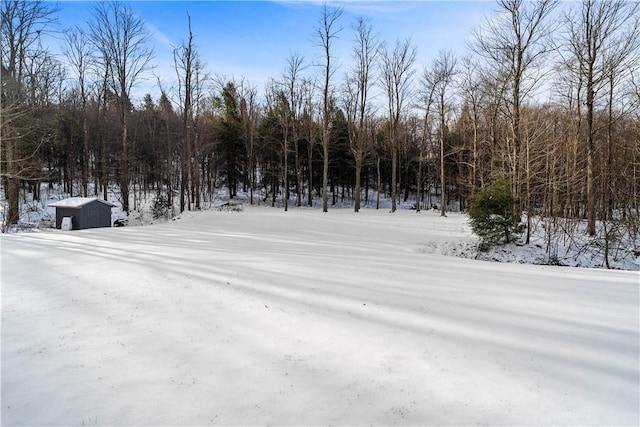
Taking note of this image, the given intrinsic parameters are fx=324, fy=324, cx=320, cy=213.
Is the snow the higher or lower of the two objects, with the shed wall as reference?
lower

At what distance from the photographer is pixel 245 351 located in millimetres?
3082

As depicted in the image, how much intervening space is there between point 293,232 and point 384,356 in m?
9.11

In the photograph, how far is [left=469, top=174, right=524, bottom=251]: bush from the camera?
10352 millimetres

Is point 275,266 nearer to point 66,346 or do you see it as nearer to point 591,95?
point 66,346

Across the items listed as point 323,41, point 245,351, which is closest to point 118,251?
point 245,351

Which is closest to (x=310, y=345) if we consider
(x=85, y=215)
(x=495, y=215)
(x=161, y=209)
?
(x=495, y=215)

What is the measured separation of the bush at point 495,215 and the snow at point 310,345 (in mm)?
4497

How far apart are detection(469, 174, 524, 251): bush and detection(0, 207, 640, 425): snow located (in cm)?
450

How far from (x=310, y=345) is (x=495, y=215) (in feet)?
31.4

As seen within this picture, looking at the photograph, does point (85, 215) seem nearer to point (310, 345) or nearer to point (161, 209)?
point (161, 209)

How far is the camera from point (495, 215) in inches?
420

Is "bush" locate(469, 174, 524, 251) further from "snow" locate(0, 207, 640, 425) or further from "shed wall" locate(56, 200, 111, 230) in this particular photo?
"shed wall" locate(56, 200, 111, 230)

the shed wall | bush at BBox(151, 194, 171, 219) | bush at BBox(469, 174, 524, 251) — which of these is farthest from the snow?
bush at BBox(151, 194, 171, 219)

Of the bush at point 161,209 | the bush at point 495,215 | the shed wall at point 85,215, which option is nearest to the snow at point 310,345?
the bush at point 495,215
